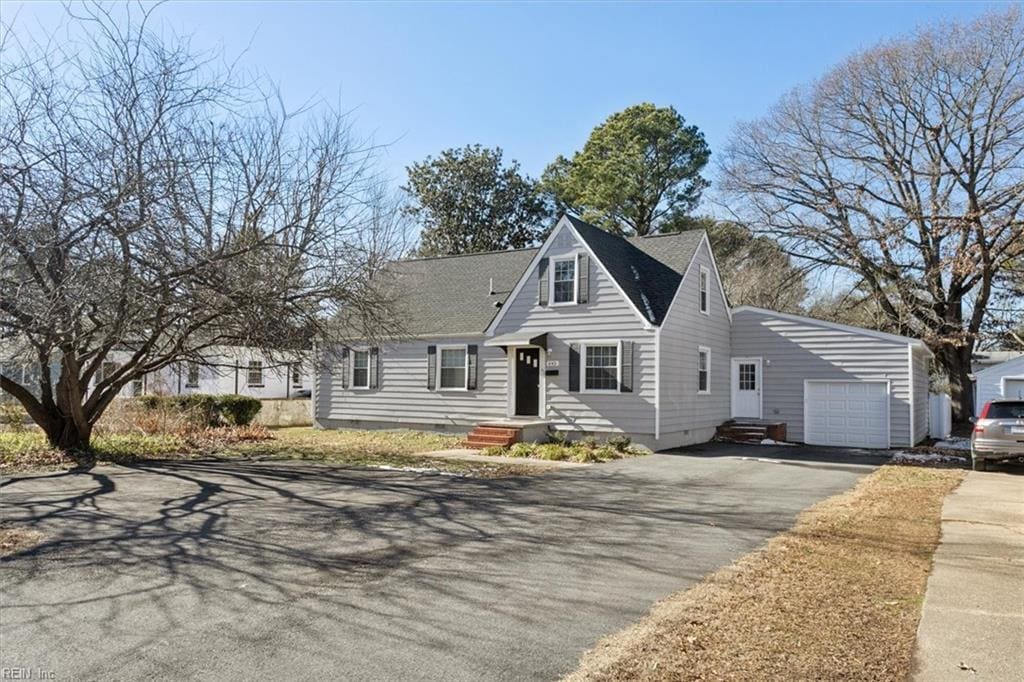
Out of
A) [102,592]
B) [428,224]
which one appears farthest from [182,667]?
[428,224]

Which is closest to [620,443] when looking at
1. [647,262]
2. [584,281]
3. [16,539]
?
[584,281]

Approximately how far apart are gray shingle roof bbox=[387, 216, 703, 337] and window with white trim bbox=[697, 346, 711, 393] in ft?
7.52

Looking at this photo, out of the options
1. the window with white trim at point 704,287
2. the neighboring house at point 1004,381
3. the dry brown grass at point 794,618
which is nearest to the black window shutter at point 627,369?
the window with white trim at point 704,287

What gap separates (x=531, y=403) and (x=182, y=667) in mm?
15551

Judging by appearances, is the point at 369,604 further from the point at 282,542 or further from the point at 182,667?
the point at 282,542

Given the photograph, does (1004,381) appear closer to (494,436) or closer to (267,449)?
(494,436)

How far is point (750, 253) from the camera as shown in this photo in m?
33.2

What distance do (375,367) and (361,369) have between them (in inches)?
27.0

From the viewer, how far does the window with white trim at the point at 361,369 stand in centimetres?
2247

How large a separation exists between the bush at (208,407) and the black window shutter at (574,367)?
10.7 metres

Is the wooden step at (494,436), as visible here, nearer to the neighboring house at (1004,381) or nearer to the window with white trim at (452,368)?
the window with white trim at (452,368)

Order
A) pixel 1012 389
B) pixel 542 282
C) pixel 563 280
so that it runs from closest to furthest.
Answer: pixel 563 280 → pixel 542 282 → pixel 1012 389

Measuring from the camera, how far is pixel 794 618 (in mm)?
4969

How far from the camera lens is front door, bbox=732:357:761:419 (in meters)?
21.5
